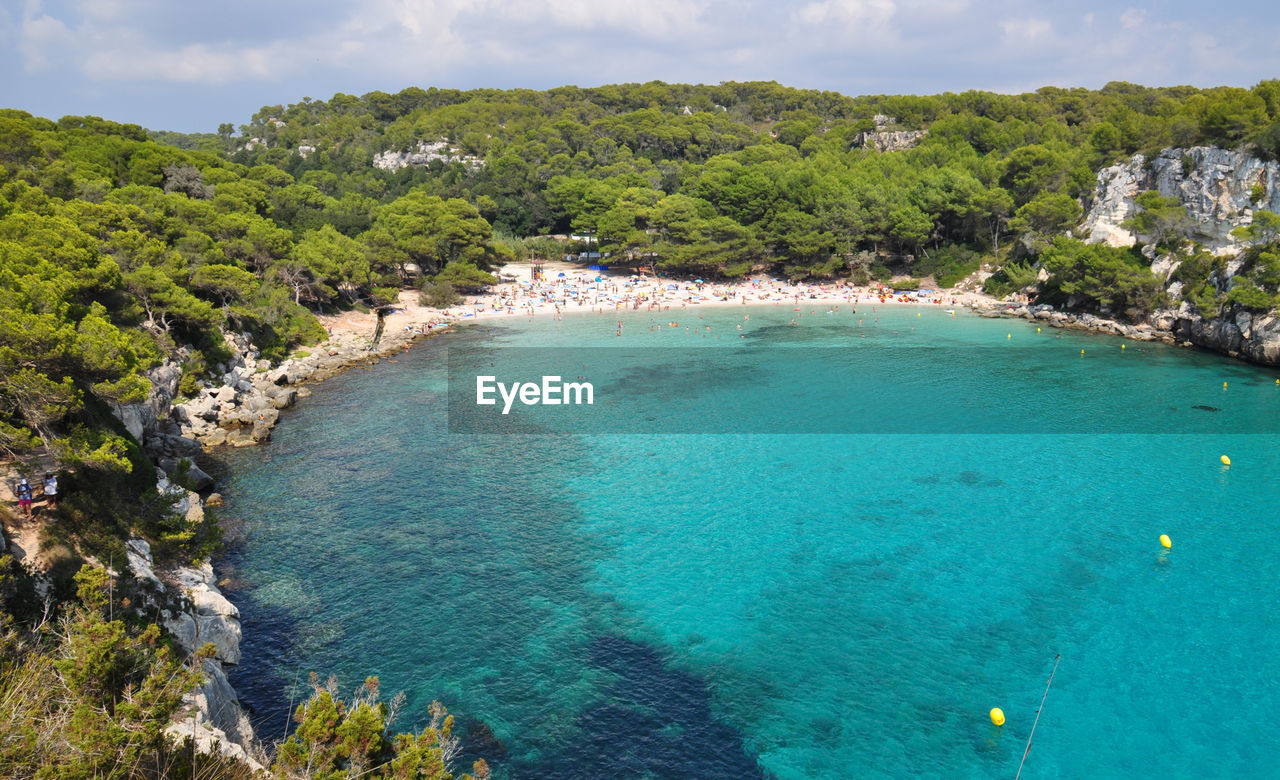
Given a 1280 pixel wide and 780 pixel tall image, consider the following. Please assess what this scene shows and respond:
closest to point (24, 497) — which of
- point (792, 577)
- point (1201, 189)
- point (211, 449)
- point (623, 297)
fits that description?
point (211, 449)

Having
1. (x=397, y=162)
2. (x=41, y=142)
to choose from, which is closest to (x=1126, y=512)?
(x=41, y=142)

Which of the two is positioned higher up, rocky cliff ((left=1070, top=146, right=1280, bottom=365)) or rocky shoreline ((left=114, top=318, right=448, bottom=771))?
rocky cliff ((left=1070, top=146, right=1280, bottom=365))

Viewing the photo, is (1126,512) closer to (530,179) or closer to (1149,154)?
(1149,154)

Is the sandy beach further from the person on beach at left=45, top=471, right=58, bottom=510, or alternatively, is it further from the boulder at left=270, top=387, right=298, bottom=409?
Answer: the person on beach at left=45, top=471, right=58, bottom=510

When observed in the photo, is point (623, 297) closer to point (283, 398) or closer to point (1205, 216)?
point (283, 398)

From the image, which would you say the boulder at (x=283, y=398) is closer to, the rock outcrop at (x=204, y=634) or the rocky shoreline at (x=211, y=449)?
the rocky shoreline at (x=211, y=449)

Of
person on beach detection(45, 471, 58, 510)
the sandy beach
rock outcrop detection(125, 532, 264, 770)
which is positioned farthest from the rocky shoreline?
the sandy beach

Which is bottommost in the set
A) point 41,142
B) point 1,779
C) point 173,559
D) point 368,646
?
point 368,646

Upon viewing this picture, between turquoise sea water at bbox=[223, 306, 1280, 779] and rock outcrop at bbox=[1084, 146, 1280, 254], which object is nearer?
turquoise sea water at bbox=[223, 306, 1280, 779]
